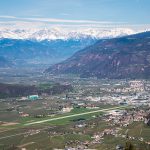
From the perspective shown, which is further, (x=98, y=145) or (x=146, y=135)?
(x=146, y=135)

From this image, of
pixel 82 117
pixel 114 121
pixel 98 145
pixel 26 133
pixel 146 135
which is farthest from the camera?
pixel 82 117

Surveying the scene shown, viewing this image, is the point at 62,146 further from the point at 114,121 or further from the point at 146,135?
the point at 114,121

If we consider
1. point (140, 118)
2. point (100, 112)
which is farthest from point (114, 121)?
point (100, 112)

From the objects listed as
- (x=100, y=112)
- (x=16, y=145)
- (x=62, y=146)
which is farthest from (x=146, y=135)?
(x=100, y=112)

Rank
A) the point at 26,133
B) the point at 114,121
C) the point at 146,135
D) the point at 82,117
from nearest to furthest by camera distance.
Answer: the point at 146,135 < the point at 26,133 < the point at 114,121 < the point at 82,117

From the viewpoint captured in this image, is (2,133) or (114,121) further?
(114,121)

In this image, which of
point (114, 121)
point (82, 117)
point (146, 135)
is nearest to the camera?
point (146, 135)

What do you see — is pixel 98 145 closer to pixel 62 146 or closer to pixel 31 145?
pixel 62 146

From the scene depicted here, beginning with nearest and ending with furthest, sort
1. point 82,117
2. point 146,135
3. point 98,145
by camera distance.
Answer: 1. point 98,145
2. point 146,135
3. point 82,117
